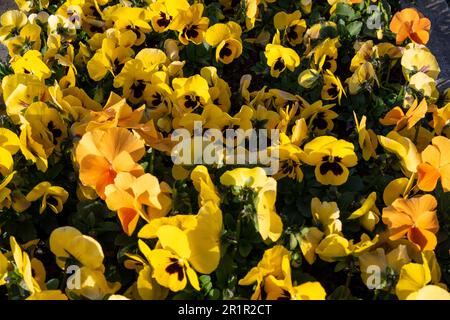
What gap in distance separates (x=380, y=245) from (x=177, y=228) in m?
0.61

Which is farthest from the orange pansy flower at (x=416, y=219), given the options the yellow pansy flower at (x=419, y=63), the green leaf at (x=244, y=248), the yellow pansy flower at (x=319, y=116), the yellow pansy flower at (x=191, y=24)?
the yellow pansy flower at (x=191, y=24)

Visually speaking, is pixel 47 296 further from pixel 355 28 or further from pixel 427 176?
pixel 355 28

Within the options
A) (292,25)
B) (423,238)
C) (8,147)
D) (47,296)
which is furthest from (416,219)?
(292,25)

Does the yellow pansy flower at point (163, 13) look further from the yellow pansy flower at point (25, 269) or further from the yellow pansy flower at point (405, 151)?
the yellow pansy flower at point (25, 269)

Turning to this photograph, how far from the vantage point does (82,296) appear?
157cm

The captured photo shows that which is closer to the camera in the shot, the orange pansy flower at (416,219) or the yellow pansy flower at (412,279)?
the yellow pansy flower at (412,279)

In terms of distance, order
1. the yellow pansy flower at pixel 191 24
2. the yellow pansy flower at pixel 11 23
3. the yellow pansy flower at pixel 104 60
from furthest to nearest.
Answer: the yellow pansy flower at pixel 11 23 → the yellow pansy flower at pixel 191 24 → the yellow pansy flower at pixel 104 60

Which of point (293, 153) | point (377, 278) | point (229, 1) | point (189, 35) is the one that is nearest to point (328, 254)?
point (377, 278)

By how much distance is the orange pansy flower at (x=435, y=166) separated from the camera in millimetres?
1786

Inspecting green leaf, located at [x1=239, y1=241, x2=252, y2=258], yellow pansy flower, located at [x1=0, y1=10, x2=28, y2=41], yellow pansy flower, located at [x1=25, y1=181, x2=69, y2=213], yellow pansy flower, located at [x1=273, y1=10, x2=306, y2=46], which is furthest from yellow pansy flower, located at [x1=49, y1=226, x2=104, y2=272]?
yellow pansy flower, located at [x1=273, y1=10, x2=306, y2=46]

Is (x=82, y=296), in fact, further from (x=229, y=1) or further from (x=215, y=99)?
(x=229, y=1)

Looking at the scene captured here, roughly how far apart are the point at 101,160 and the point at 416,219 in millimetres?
812

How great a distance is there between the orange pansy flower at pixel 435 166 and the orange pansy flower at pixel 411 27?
0.86m
